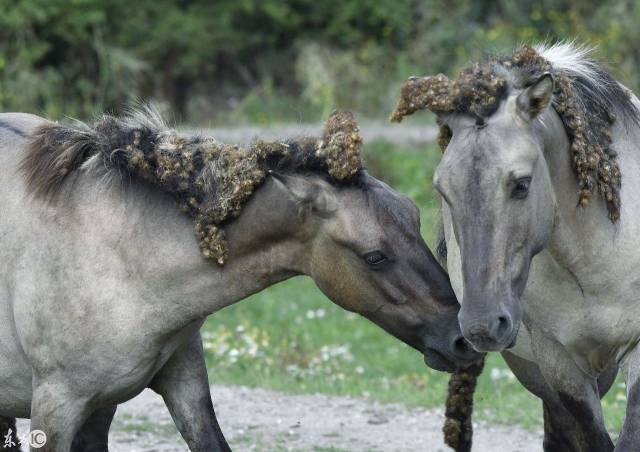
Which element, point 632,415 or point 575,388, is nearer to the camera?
point 632,415

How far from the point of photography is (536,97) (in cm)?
439

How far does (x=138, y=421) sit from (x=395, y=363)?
2429 millimetres

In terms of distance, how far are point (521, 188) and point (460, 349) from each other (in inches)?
25.4

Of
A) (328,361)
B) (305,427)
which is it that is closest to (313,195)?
(305,427)

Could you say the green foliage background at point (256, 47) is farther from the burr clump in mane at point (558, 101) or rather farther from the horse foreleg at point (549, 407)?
the burr clump in mane at point (558, 101)

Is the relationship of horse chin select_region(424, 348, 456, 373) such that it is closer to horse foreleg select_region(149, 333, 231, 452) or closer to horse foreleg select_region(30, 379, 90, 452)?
horse foreleg select_region(149, 333, 231, 452)

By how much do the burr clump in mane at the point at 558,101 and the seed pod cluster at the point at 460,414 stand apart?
6.20 feet

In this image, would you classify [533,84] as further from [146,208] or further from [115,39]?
[115,39]

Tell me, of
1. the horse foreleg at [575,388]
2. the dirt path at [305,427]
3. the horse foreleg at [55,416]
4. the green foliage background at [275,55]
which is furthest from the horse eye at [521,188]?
the green foliage background at [275,55]

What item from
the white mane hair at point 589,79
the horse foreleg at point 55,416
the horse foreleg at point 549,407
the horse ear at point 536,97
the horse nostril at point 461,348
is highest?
the white mane hair at point 589,79

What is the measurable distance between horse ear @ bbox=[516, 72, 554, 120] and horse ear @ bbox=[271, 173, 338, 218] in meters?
0.79

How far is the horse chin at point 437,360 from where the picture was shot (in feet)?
14.5

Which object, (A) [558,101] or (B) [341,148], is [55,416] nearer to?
(B) [341,148]

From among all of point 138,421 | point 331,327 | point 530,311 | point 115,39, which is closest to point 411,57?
point 115,39
